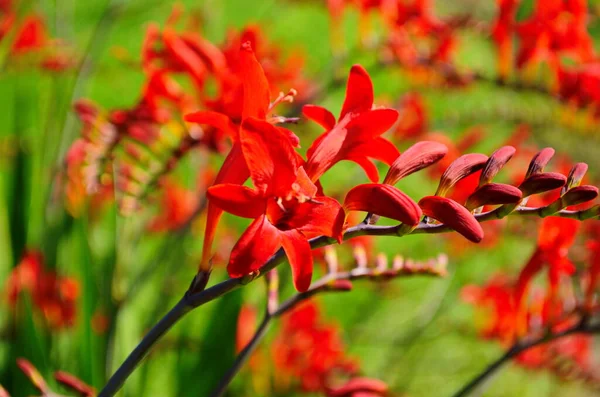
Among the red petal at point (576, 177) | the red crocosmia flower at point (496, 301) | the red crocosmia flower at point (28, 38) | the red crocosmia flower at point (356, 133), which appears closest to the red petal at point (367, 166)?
the red crocosmia flower at point (356, 133)

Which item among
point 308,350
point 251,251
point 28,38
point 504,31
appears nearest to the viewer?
point 251,251

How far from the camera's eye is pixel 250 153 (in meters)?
0.36

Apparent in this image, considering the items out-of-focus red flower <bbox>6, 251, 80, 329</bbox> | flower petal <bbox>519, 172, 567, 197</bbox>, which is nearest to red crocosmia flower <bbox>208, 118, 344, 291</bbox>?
flower petal <bbox>519, 172, 567, 197</bbox>

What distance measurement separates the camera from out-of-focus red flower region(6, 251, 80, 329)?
90 cm

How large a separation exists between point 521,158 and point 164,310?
2.99 feet

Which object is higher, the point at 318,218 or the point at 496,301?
the point at 318,218

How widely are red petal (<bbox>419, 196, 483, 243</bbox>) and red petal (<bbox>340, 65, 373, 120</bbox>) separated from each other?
0.08 meters

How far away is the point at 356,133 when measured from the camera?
1.32ft

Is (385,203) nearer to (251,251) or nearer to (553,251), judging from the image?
(251,251)

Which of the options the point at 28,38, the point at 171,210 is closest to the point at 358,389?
the point at 171,210

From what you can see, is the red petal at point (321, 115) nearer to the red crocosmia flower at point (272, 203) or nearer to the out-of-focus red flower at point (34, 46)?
the red crocosmia flower at point (272, 203)

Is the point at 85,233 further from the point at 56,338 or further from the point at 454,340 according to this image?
the point at 454,340

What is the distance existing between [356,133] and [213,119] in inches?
3.5

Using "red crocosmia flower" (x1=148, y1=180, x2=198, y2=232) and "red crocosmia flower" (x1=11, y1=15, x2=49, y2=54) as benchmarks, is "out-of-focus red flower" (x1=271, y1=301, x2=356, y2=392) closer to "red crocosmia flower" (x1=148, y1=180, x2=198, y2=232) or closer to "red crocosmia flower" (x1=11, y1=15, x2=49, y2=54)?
"red crocosmia flower" (x1=148, y1=180, x2=198, y2=232)
